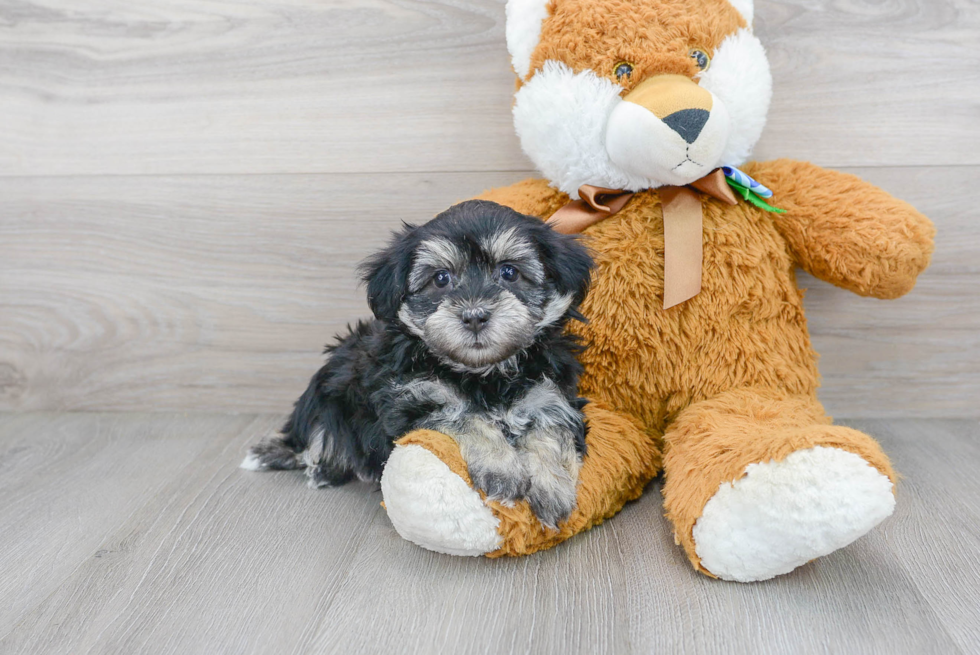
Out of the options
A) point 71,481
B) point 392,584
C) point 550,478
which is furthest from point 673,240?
point 71,481

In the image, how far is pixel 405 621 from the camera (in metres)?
1.23

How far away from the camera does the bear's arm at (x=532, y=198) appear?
5.59ft

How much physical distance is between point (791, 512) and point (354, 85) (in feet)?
4.91

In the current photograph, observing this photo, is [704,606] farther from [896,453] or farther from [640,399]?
[896,453]

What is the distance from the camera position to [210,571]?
140 cm

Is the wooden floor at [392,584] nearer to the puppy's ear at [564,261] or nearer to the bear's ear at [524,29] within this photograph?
the puppy's ear at [564,261]

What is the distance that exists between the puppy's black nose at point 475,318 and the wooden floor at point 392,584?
0.46 m

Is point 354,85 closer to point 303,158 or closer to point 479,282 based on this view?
point 303,158

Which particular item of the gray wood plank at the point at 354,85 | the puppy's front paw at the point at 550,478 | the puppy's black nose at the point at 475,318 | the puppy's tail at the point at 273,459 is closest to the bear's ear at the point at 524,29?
the gray wood plank at the point at 354,85

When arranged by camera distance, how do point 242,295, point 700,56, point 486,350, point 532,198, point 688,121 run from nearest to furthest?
1. point 486,350
2. point 688,121
3. point 700,56
4. point 532,198
5. point 242,295

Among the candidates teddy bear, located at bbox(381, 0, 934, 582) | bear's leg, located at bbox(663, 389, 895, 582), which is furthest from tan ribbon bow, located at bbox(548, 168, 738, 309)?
bear's leg, located at bbox(663, 389, 895, 582)

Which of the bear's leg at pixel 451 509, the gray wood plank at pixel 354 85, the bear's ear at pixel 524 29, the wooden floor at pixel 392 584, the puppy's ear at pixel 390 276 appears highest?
the bear's ear at pixel 524 29

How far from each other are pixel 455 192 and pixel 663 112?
0.73m

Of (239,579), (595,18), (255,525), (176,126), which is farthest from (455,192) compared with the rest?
(239,579)
